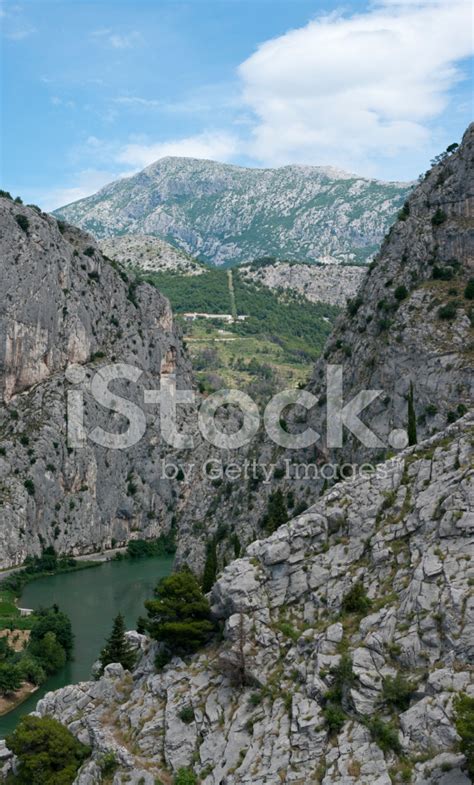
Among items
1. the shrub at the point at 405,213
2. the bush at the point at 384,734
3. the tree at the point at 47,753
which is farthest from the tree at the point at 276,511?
the shrub at the point at 405,213

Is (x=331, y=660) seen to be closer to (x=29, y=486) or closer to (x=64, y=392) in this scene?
(x=29, y=486)

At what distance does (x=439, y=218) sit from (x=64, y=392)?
68.1 m

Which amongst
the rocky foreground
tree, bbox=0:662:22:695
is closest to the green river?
tree, bbox=0:662:22:695

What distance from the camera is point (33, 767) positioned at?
2794 centimetres

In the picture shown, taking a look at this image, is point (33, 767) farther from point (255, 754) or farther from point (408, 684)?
point (408, 684)

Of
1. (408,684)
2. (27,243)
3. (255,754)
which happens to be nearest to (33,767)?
(255,754)

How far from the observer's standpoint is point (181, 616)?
29.1 m

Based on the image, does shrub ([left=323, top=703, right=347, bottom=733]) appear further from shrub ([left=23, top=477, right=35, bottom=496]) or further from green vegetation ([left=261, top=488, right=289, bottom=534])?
shrub ([left=23, top=477, right=35, bottom=496])

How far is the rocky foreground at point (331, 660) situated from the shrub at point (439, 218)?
3597 centimetres

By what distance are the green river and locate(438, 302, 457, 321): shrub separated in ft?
128

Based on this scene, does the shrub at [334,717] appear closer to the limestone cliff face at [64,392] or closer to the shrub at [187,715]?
the shrub at [187,715]

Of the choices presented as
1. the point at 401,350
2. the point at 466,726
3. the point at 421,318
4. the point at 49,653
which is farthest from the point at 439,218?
the point at 466,726

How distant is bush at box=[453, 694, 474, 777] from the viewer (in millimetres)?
18594

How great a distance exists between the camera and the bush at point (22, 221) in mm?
108312
